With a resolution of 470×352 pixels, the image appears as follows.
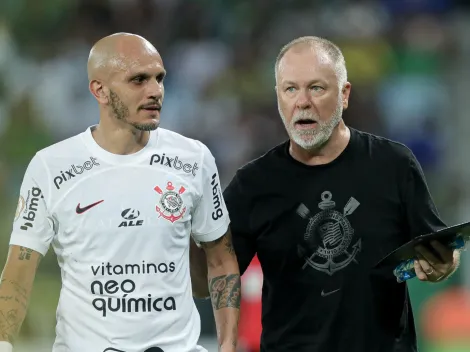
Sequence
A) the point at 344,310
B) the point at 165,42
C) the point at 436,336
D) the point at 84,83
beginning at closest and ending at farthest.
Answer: the point at 344,310 < the point at 436,336 < the point at 84,83 < the point at 165,42

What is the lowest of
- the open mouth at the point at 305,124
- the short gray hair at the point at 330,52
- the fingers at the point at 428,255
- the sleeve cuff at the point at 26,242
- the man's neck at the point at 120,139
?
the sleeve cuff at the point at 26,242

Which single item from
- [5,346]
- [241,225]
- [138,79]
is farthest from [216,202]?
[5,346]

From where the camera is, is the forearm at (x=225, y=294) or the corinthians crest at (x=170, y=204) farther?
the forearm at (x=225, y=294)

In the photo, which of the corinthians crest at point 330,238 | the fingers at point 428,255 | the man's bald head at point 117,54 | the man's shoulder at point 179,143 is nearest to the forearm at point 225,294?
the corinthians crest at point 330,238

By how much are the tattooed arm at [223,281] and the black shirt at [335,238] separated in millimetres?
140

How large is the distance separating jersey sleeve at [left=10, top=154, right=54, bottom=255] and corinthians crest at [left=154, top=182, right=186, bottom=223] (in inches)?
19.6

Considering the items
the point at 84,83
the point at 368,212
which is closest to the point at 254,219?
the point at 368,212

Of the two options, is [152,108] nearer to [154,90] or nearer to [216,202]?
[154,90]

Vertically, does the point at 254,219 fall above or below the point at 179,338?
above

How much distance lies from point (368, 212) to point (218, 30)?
786 centimetres

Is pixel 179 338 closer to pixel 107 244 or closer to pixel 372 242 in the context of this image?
pixel 107 244

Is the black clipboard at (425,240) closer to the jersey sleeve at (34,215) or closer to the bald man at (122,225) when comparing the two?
the bald man at (122,225)

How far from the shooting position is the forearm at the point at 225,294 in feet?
16.5

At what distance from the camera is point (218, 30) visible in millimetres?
12672
